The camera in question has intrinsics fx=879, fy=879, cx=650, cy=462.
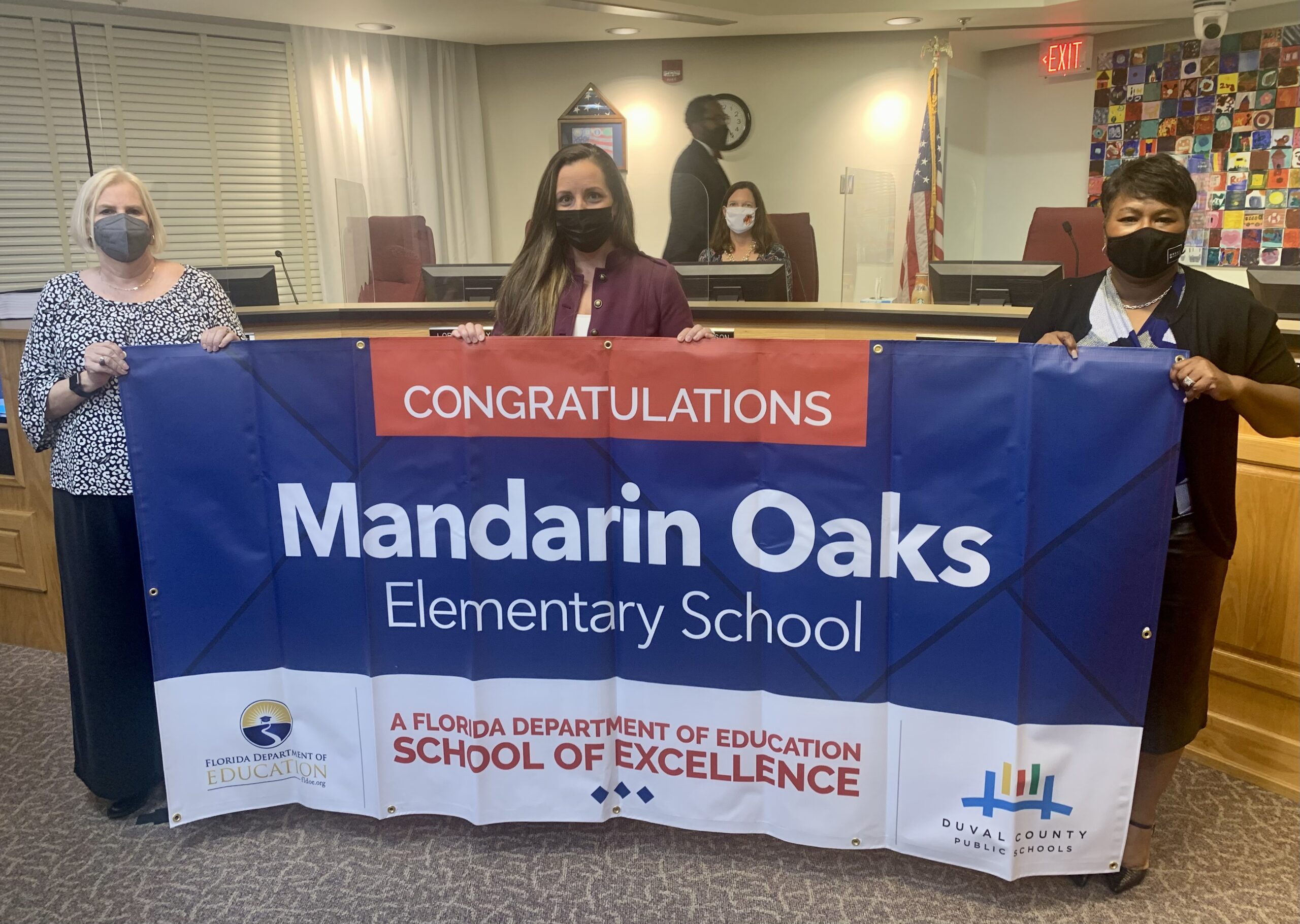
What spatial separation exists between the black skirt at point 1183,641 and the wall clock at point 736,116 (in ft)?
19.8

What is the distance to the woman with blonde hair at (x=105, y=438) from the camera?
194cm

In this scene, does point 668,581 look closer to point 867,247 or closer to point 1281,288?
point 1281,288

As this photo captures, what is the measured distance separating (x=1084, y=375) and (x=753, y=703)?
866 mm

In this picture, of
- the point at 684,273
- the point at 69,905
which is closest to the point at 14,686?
the point at 69,905

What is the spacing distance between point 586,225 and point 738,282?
1.80m

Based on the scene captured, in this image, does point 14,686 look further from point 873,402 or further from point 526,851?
point 873,402

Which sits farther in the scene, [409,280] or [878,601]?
[409,280]

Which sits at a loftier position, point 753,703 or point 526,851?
point 753,703

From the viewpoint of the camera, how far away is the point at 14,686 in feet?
9.15

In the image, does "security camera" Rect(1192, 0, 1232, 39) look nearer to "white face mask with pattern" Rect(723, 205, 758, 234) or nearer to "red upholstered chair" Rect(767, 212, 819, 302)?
"red upholstered chair" Rect(767, 212, 819, 302)

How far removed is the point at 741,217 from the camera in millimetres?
4977

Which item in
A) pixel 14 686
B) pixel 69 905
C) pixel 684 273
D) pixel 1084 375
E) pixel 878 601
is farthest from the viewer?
pixel 684 273

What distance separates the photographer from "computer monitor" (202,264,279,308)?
148 inches

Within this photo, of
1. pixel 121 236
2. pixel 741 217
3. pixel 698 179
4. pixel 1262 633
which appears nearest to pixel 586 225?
pixel 121 236
